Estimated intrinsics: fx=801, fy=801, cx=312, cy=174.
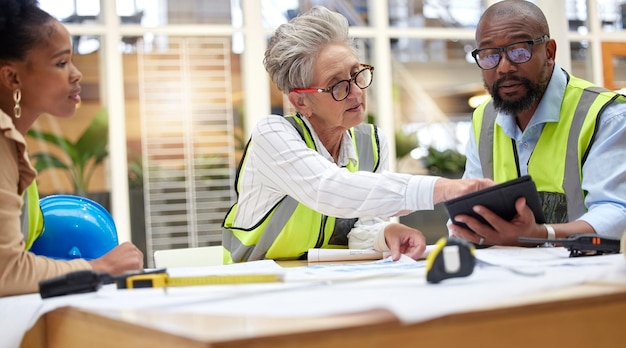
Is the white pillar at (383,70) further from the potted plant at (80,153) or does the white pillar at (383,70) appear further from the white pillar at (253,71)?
the potted plant at (80,153)

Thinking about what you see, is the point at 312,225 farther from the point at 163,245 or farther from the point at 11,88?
the point at 163,245

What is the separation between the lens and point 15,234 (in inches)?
62.8

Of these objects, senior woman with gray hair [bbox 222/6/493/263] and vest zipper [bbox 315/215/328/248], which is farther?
vest zipper [bbox 315/215/328/248]

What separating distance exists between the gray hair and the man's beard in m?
0.49

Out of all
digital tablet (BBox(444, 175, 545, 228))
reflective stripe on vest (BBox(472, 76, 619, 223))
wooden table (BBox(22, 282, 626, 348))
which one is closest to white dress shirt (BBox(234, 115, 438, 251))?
digital tablet (BBox(444, 175, 545, 228))

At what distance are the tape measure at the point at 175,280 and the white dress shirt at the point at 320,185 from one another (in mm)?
644

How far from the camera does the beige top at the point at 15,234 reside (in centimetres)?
157

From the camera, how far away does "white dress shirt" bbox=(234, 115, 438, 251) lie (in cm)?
203

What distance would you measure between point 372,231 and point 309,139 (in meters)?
0.36

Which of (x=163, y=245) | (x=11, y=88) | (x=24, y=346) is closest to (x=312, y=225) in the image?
(x=11, y=88)

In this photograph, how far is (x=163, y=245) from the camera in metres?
6.84

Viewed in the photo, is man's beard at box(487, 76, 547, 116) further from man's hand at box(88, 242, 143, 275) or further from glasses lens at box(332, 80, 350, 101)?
man's hand at box(88, 242, 143, 275)

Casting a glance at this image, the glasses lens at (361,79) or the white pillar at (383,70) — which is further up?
the white pillar at (383,70)

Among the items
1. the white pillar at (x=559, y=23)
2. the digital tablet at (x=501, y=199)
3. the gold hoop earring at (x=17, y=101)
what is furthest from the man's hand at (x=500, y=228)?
the white pillar at (x=559, y=23)
